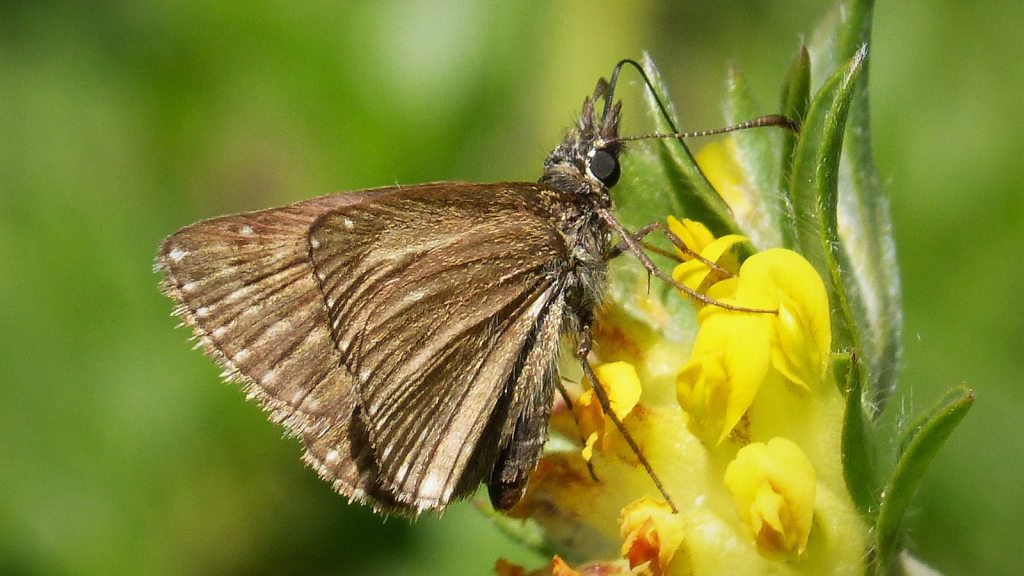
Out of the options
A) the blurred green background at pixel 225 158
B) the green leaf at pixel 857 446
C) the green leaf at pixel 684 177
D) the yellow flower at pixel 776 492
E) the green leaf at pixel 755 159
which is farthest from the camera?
the blurred green background at pixel 225 158

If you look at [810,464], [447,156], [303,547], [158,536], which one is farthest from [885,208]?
[158,536]

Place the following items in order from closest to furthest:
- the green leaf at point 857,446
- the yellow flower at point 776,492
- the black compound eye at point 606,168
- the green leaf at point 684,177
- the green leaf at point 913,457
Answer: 1. the green leaf at point 913,457
2. the green leaf at point 857,446
3. the yellow flower at point 776,492
4. the green leaf at point 684,177
5. the black compound eye at point 606,168

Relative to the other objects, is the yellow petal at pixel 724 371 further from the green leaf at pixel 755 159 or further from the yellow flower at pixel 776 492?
the green leaf at pixel 755 159

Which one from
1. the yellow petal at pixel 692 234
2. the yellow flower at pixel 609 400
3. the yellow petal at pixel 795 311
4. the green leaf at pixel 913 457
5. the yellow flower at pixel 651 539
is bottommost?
the yellow flower at pixel 651 539

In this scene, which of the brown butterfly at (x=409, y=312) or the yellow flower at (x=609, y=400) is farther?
the brown butterfly at (x=409, y=312)

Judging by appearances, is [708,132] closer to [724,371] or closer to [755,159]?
[755,159]

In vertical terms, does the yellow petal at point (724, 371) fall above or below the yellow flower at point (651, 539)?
above

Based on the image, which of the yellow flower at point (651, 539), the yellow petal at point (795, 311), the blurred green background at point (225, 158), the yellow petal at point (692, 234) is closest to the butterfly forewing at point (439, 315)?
the yellow flower at point (651, 539)
